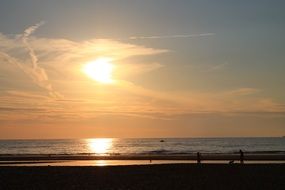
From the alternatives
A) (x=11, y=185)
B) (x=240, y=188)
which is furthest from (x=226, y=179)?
(x=11, y=185)

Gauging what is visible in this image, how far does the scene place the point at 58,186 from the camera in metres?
24.2

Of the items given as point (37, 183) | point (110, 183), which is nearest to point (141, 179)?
point (110, 183)

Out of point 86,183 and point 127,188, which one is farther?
point 86,183

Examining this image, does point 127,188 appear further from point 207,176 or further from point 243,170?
point 243,170

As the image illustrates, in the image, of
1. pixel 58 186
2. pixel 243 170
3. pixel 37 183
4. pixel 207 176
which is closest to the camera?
pixel 58 186

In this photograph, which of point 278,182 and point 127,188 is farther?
point 278,182

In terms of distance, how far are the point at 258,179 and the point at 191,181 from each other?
13.1 feet

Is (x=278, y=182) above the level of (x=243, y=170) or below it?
below

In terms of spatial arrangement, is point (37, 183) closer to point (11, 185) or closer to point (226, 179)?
point (11, 185)

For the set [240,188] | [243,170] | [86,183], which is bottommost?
[240,188]

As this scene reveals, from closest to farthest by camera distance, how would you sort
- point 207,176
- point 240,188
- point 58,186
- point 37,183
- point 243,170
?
point 240,188, point 58,186, point 37,183, point 207,176, point 243,170

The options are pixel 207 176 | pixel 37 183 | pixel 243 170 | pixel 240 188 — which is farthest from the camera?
pixel 243 170

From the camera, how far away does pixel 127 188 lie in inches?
885

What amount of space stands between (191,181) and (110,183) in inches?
183
